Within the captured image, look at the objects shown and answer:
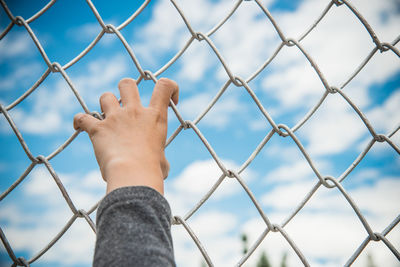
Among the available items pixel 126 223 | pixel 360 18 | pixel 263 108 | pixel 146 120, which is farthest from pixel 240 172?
pixel 360 18

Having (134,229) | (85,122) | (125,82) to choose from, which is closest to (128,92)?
(125,82)

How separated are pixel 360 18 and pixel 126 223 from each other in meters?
0.85

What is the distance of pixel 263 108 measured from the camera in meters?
1.16

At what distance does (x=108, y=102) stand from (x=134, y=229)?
0.42m

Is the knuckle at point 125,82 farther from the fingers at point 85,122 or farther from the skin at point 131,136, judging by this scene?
the fingers at point 85,122

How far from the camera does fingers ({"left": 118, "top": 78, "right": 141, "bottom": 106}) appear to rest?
3.48ft

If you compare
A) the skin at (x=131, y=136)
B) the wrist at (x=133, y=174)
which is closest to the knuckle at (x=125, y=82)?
the skin at (x=131, y=136)

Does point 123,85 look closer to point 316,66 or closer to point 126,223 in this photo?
point 126,223

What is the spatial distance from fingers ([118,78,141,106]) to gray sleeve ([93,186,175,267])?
0.29m

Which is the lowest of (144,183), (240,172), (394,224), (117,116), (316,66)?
Answer: (394,224)

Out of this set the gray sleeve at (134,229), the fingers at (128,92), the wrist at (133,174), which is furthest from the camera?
the fingers at (128,92)

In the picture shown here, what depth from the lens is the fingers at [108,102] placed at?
107 cm

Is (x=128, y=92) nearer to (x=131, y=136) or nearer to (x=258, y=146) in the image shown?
(x=131, y=136)

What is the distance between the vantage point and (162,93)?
1087 millimetres
